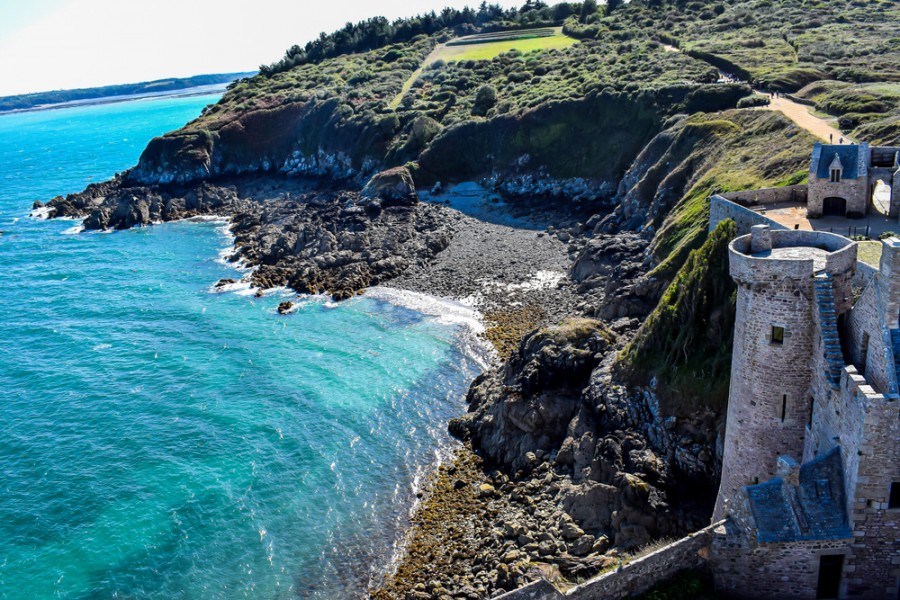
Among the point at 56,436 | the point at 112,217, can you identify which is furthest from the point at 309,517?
the point at 112,217

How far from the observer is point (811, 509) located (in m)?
19.8

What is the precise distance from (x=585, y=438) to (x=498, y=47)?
404ft

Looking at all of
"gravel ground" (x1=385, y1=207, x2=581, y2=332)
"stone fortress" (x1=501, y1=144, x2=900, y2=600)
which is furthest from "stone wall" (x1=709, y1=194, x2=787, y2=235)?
"gravel ground" (x1=385, y1=207, x2=581, y2=332)

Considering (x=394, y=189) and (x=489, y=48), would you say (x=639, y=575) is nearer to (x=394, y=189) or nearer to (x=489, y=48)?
(x=394, y=189)

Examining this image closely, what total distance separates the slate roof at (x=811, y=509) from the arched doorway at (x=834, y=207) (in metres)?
15.3

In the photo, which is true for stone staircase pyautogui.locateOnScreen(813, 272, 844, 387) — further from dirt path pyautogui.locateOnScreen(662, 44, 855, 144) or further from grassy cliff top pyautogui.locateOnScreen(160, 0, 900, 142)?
grassy cliff top pyautogui.locateOnScreen(160, 0, 900, 142)

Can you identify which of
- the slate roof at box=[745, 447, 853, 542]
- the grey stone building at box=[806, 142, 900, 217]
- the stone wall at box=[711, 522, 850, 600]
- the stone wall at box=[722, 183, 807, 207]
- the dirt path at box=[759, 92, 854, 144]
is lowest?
the stone wall at box=[711, 522, 850, 600]

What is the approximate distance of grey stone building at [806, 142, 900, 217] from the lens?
30.4 m

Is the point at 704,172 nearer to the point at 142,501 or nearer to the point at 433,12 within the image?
the point at 142,501

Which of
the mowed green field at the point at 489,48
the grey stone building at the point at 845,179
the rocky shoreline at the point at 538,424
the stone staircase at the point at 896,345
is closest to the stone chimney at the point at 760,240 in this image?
the stone staircase at the point at 896,345

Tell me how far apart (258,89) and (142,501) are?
124 m

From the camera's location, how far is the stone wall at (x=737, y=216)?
2981 cm

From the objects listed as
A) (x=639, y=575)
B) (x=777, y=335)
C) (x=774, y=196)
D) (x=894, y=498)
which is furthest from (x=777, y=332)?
(x=774, y=196)

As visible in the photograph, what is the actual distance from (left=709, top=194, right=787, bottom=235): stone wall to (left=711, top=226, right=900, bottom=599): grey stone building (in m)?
A: 6.83
